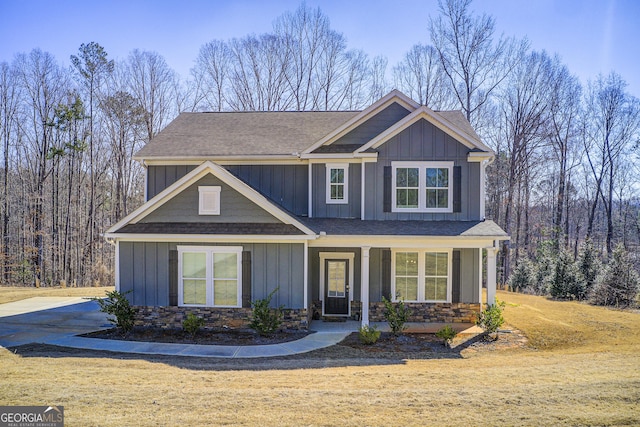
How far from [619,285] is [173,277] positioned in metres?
17.2

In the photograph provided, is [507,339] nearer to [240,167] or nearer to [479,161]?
[479,161]

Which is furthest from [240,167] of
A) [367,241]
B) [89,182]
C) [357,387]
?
[89,182]

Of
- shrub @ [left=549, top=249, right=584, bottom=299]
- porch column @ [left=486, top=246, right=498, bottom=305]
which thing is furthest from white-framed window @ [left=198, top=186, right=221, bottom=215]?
shrub @ [left=549, top=249, right=584, bottom=299]

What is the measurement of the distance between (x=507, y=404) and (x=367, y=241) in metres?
6.27

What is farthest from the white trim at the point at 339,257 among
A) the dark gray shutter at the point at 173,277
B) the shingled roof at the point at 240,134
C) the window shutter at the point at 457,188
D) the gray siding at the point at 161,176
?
the gray siding at the point at 161,176

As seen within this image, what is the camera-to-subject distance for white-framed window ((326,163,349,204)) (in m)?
13.4

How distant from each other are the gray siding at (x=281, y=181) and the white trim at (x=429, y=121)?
248 cm

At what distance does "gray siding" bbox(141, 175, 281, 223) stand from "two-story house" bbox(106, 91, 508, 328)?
0.03 m

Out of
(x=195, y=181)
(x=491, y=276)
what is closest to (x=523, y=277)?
(x=491, y=276)

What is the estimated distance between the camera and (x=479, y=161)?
12.8m

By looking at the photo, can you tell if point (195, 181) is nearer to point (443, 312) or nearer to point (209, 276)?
point (209, 276)

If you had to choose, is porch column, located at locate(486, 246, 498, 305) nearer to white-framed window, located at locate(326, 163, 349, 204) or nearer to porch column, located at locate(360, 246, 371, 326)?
porch column, located at locate(360, 246, 371, 326)

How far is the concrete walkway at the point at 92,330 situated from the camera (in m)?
9.51

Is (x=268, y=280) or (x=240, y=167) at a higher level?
(x=240, y=167)
